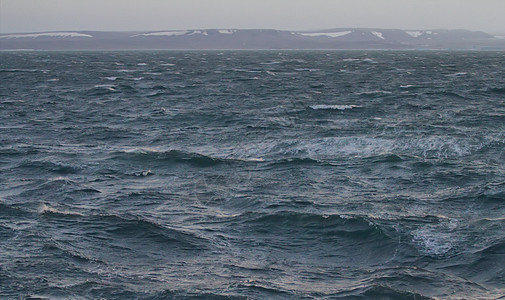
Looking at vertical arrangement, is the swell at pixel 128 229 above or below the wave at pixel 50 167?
A: above

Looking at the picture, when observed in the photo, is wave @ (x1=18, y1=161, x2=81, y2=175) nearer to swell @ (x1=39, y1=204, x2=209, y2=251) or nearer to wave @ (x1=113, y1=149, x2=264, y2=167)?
wave @ (x1=113, y1=149, x2=264, y2=167)

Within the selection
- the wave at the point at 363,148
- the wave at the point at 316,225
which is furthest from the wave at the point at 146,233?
the wave at the point at 363,148

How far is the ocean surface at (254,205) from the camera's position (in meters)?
12.4

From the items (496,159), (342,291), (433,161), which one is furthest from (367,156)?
(342,291)

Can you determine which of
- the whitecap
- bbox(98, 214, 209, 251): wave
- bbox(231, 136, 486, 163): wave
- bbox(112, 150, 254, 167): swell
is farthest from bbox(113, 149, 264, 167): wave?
bbox(98, 214, 209, 251): wave

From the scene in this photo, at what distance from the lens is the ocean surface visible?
12.4 metres

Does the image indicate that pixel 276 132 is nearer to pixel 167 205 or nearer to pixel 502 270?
pixel 167 205

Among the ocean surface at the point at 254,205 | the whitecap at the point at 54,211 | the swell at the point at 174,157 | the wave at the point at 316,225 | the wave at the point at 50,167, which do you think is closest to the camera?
the ocean surface at the point at 254,205

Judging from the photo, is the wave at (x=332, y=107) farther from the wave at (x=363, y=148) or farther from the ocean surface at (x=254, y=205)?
the wave at (x=363, y=148)

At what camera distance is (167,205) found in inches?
698

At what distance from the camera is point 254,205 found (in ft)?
57.8

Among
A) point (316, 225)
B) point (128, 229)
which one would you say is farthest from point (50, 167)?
point (316, 225)

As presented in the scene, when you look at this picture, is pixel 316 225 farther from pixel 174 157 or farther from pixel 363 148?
pixel 363 148

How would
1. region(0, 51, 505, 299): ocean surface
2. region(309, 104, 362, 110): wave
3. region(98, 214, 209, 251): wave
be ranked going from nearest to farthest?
region(0, 51, 505, 299): ocean surface
region(98, 214, 209, 251): wave
region(309, 104, 362, 110): wave
